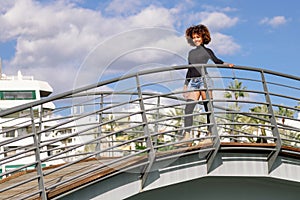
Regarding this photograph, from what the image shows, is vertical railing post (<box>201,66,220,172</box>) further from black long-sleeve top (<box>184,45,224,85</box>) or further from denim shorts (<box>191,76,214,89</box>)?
black long-sleeve top (<box>184,45,224,85</box>)

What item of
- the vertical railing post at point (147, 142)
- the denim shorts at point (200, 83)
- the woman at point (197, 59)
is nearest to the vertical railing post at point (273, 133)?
the woman at point (197, 59)

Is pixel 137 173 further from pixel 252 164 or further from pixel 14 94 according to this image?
pixel 14 94

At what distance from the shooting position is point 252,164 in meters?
7.48

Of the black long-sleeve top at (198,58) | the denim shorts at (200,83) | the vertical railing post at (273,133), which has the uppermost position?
the black long-sleeve top at (198,58)

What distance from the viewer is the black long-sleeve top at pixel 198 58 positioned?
24.3 feet

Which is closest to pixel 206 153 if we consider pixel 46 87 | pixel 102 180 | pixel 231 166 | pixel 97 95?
pixel 231 166

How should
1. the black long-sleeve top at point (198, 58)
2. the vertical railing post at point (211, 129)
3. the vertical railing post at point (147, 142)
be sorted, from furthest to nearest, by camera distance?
the black long-sleeve top at point (198, 58) < the vertical railing post at point (211, 129) < the vertical railing post at point (147, 142)

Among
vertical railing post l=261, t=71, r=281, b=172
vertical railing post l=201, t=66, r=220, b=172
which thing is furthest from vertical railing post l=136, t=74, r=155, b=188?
vertical railing post l=261, t=71, r=281, b=172

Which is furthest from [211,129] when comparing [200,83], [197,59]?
[197,59]

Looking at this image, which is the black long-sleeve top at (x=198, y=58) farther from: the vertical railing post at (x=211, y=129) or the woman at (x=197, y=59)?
the vertical railing post at (x=211, y=129)

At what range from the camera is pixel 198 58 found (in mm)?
7453

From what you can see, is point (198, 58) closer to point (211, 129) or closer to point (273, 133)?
point (211, 129)

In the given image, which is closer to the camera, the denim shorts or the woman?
the denim shorts

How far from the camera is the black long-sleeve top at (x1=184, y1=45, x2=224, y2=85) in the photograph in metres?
7.40
